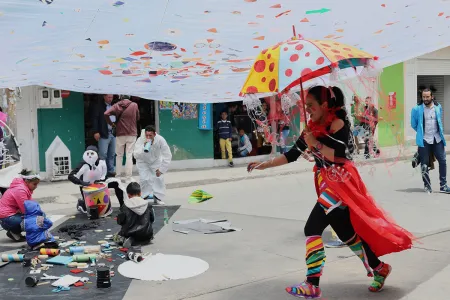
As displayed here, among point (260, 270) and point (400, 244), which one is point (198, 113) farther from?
point (400, 244)

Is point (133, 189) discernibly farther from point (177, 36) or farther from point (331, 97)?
point (331, 97)

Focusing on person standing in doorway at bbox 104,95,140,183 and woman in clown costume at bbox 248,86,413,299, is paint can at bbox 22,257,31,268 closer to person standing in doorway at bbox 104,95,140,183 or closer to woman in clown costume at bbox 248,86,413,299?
woman in clown costume at bbox 248,86,413,299

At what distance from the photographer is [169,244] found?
7316mm

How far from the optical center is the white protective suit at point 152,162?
33.7ft

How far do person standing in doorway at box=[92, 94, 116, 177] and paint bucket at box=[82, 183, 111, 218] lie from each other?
451 cm

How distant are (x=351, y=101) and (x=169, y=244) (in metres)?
3.38

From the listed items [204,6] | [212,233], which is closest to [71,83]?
[204,6]

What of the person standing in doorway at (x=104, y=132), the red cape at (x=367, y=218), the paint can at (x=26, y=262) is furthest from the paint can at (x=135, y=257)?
the person standing in doorway at (x=104, y=132)

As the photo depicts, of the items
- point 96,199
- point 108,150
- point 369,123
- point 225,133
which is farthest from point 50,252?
point 225,133

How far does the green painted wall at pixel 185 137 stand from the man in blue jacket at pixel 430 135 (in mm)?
6576

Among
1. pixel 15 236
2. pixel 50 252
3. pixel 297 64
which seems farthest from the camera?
pixel 15 236

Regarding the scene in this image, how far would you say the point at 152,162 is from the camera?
34.1 feet

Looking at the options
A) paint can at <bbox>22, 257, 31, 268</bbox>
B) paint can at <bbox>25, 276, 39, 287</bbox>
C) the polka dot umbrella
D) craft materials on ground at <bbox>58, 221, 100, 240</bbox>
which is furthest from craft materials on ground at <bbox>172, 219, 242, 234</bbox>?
the polka dot umbrella

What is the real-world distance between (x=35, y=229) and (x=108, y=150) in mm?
7286
